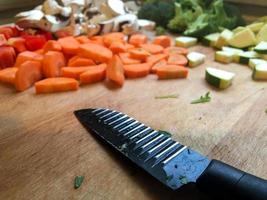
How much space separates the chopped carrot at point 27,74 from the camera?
1.03 metres

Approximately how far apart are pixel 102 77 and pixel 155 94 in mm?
199

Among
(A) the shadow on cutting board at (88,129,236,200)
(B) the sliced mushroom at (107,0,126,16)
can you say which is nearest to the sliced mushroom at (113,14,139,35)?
(B) the sliced mushroom at (107,0,126,16)

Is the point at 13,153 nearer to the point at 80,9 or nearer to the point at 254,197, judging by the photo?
the point at 254,197

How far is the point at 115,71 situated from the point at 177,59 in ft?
0.84

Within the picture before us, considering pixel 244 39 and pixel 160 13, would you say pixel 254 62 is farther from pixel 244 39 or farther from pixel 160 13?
pixel 160 13

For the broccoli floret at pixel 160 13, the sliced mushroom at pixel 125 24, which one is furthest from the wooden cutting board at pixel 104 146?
the broccoli floret at pixel 160 13

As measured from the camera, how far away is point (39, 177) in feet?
2.24

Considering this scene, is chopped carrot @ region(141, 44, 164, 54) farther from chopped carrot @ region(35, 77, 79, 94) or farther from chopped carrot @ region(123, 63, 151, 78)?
chopped carrot @ region(35, 77, 79, 94)

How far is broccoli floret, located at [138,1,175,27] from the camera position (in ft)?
5.35

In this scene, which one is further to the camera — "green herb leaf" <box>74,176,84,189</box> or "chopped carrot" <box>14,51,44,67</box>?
"chopped carrot" <box>14,51,44,67</box>

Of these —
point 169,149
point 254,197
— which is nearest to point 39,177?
point 169,149

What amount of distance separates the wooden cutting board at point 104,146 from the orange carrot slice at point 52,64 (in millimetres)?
96

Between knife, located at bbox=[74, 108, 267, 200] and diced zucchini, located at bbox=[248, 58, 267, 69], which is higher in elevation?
knife, located at bbox=[74, 108, 267, 200]

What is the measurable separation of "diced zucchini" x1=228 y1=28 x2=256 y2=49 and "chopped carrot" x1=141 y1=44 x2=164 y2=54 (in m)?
0.30
